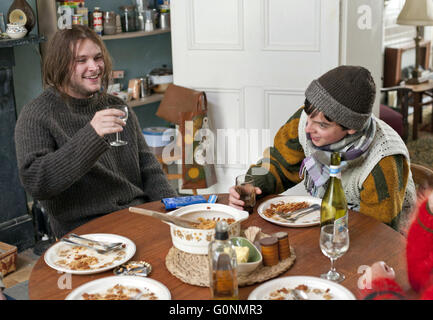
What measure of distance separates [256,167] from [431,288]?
1.07 metres

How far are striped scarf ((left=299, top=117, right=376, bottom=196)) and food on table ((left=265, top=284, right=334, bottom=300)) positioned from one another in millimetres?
682

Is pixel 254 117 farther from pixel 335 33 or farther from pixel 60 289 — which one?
pixel 60 289

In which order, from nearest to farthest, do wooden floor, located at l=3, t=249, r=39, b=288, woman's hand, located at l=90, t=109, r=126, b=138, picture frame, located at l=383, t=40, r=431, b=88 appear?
woman's hand, located at l=90, t=109, r=126, b=138
wooden floor, located at l=3, t=249, r=39, b=288
picture frame, located at l=383, t=40, r=431, b=88

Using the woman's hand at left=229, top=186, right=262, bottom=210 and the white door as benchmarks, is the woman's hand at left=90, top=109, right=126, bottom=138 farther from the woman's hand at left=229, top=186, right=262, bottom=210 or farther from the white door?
the white door

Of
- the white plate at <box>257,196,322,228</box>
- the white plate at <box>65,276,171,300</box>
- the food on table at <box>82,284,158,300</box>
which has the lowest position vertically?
the food on table at <box>82,284,158,300</box>

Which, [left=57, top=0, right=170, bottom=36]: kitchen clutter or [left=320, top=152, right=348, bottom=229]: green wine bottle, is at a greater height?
[left=57, top=0, right=170, bottom=36]: kitchen clutter

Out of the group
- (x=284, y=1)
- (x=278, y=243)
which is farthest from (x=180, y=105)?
(x=278, y=243)

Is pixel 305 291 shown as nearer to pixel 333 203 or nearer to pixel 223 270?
pixel 223 270

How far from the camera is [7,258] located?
3018mm

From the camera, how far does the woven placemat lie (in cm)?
140

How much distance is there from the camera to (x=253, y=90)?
11.3 feet

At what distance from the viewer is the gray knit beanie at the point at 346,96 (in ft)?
5.94

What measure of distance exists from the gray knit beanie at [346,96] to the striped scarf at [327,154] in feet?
0.25

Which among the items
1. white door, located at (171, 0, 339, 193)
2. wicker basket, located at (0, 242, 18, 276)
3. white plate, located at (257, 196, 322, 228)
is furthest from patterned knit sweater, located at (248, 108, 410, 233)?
wicker basket, located at (0, 242, 18, 276)
